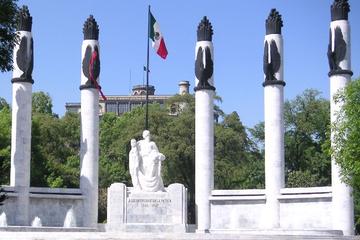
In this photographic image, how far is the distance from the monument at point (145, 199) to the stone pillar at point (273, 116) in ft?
16.6

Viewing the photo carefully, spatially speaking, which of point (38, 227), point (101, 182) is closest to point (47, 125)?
point (101, 182)

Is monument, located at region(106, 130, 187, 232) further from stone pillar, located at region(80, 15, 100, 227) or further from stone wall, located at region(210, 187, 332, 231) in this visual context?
A: stone wall, located at region(210, 187, 332, 231)

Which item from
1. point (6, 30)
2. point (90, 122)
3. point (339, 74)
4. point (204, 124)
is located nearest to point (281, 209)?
point (204, 124)

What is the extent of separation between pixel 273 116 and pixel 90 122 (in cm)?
983

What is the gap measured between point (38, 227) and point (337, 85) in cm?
1660

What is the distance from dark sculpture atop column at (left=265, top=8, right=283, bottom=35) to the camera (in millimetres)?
41875

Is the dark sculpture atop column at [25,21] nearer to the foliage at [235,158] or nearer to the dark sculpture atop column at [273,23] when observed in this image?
the dark sculpture atop column at [273,23]

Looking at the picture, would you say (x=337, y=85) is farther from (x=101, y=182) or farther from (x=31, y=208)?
(x=101, y=182)

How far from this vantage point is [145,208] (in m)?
38.0

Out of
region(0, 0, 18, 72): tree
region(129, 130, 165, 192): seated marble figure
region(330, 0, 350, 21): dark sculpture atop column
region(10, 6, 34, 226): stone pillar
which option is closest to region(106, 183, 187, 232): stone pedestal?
region(129, 130, 165, 192): seated marble figure

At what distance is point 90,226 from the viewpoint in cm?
Result: 4119

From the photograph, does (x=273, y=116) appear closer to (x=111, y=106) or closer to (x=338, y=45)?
(x=338, y=45)

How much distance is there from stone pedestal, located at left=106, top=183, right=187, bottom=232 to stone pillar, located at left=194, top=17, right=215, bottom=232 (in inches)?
131

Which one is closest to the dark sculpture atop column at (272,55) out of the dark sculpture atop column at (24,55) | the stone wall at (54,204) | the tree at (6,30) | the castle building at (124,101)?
the stone wall at (54,204)
